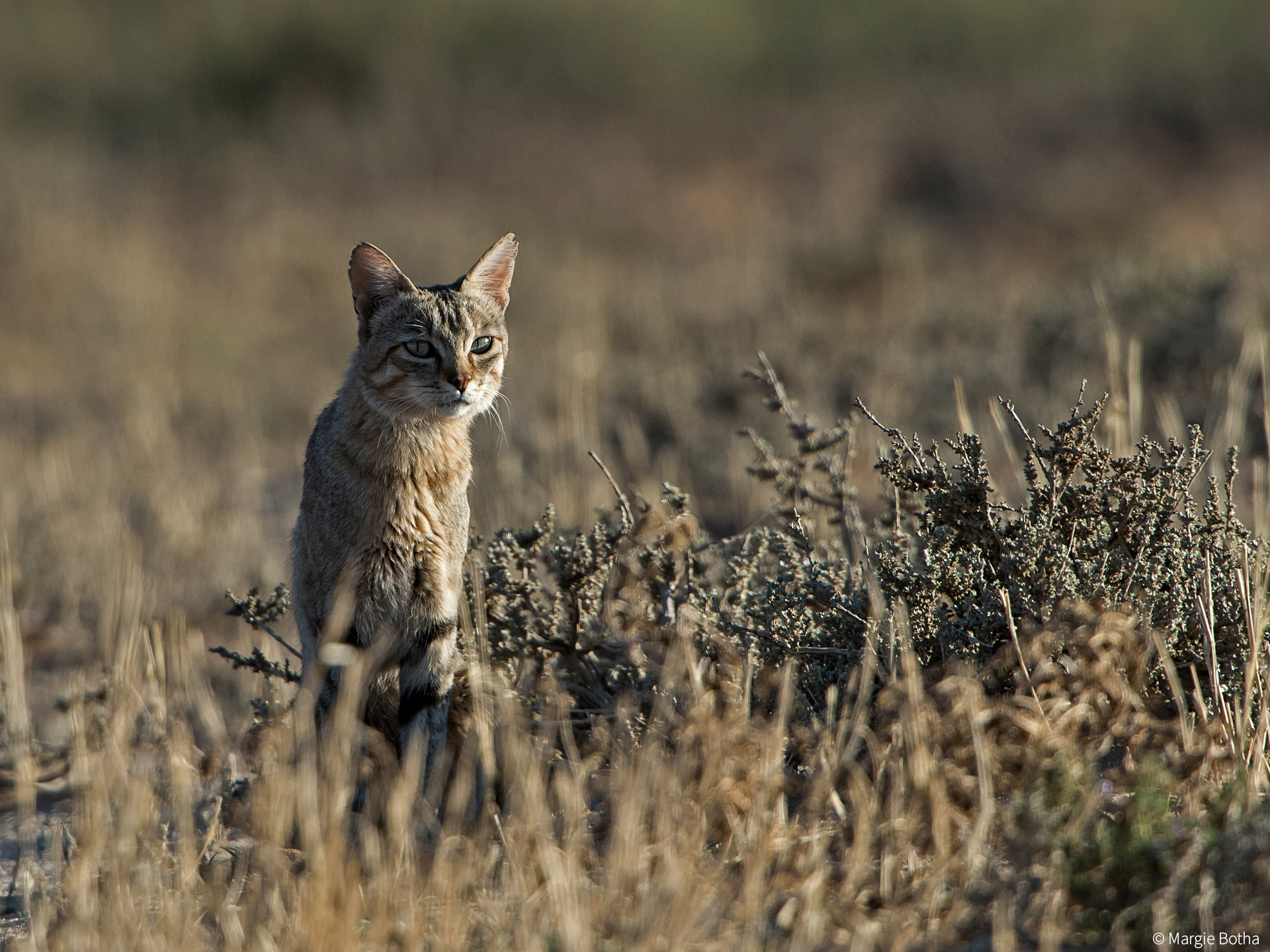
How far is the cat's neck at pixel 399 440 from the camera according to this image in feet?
11.2

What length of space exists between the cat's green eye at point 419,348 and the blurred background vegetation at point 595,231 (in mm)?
1800

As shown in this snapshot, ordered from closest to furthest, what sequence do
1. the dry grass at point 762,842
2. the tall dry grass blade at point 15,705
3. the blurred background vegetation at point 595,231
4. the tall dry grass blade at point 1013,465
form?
the dry grass at point 762,842
the tall dry grass blade at point 15,705
the tall dry grass blade at point 1013,465
the blurred background vegetation at point 595,231

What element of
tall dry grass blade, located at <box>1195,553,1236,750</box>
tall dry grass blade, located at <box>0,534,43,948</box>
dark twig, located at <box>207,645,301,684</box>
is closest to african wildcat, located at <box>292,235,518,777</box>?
dark twig, located at <box>207,645,301,684</box>

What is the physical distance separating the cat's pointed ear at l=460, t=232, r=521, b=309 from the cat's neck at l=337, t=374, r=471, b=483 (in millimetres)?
489

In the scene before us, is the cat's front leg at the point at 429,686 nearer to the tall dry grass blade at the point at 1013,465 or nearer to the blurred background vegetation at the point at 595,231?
the blurred background vegetation at the point at 595,231

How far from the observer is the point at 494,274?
3.89 metres

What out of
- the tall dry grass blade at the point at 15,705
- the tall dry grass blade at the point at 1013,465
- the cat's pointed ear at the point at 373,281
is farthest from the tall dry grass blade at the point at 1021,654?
the tall dry grass blade at the point at 15,705

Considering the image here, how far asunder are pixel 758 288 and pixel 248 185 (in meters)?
9.05

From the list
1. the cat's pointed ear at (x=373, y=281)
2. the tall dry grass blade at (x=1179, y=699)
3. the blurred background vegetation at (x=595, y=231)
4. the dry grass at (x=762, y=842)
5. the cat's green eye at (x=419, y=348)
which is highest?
the blurred background vegetation at (x=595, y=231)

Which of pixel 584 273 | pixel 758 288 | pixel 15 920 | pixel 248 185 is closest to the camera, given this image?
pixel 15 920

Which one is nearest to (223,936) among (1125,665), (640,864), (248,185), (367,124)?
(640,864)

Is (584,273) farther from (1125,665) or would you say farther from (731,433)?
(1125,665)

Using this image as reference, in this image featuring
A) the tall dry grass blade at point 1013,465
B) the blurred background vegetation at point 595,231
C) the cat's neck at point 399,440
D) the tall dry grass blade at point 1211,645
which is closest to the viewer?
the tall dry grass blade at point 1211,645

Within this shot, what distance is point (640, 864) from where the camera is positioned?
7.15 ft
